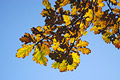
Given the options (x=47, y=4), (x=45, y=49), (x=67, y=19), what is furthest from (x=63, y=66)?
(x=47, y=4)

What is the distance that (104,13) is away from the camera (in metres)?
2.94

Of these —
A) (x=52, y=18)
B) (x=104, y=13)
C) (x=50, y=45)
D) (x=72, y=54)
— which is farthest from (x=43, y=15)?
(x=104, y=13)

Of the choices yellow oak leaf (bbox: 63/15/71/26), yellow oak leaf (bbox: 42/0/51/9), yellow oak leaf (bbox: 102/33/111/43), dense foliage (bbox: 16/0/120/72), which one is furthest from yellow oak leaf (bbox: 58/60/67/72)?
yellow oak leaf (bbox: 42/0/51/9)

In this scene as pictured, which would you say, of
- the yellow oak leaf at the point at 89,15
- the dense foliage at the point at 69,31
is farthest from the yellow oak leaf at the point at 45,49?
the yellow oak leaf at the point at 89,15

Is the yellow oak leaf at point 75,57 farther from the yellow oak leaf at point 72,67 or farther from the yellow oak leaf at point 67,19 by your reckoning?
the yellow oak leaf at point 67,19

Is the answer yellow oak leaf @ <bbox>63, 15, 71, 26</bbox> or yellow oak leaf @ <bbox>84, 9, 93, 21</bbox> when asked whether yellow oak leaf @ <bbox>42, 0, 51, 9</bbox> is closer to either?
yellow oak leaf @ <bbox>63, 15, 71, 26</bbox>

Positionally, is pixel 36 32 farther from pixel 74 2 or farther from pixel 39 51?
pixel 74 2

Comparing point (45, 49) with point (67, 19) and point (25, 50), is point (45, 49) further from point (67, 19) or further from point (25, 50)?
point (67, 19)

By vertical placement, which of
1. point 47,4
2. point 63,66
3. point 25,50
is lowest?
point 63,66

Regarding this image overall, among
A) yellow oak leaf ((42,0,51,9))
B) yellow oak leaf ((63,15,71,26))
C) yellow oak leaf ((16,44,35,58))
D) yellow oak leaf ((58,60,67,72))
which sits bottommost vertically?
yellow oak leaf ((58,60,67,72))

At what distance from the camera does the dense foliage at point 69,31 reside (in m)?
2.79

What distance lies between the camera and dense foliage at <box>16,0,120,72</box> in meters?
2.79

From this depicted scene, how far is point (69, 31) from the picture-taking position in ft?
9.90

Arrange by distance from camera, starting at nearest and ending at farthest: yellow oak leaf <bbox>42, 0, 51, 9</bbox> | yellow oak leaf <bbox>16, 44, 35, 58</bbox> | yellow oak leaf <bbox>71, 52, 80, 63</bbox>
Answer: yellow oak leaf <bbox>16, 44, 35, 58</bbox> → yellow oak leaf <bbox>71, 52, 80, 63</bbox> → yellow oak leaf <bbox>42, 0, 51, 9</bbox>
